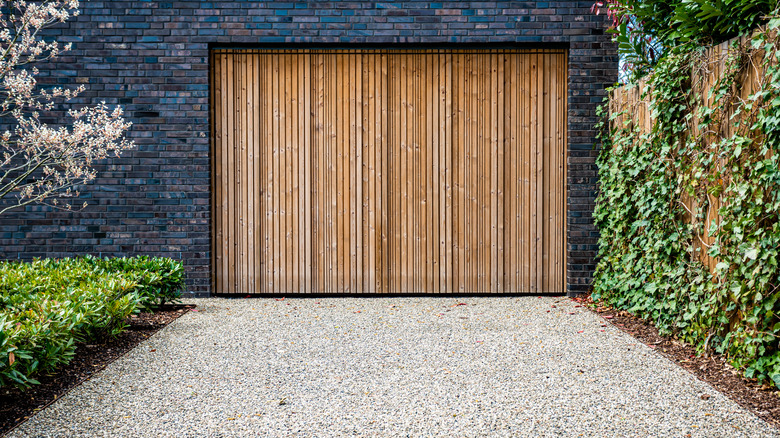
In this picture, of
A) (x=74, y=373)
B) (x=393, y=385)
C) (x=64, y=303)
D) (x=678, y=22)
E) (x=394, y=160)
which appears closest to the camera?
(x=393, y=385)

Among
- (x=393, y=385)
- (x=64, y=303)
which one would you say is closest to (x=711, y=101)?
(x=393, y=385)

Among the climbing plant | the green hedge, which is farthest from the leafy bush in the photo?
the green hedge

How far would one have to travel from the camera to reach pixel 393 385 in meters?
3.02

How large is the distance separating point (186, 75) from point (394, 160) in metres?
2.23

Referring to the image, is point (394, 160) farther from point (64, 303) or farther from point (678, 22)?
point (64, 303)

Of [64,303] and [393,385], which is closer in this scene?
[393,385]

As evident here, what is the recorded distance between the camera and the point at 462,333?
4152mm

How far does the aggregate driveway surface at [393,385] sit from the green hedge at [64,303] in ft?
0.85

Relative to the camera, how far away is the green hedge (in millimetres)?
2738

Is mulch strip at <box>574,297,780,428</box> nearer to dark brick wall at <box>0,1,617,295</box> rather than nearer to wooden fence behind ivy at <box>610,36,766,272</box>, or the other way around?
wooden fence behind ivy at <box>610,36,766,272</box>

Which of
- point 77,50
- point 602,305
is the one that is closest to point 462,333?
point 602,305

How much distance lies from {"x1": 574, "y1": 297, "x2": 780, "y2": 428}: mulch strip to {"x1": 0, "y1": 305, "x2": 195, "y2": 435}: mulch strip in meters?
3.26

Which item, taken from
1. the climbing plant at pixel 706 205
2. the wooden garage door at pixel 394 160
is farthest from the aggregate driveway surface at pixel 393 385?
the wooden garage door at pixel 394 160

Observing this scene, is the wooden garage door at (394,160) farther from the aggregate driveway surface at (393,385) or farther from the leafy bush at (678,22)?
the aggregate driveway surface at (393,385)
